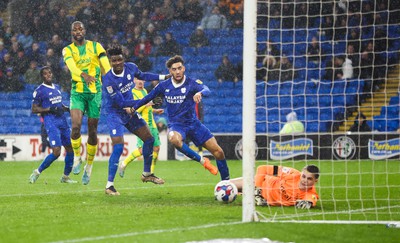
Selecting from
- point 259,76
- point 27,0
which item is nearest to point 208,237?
point 259,76

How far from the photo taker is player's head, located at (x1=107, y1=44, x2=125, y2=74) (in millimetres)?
12465

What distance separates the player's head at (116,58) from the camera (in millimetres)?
12465

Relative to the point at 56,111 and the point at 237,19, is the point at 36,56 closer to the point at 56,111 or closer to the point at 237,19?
the point at 237,19

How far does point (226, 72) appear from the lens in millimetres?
25750

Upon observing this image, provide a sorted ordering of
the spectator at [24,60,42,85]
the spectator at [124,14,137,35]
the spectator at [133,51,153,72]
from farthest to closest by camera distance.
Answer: the spectator at [124,14,137,35] → the spectator at [24,60,42,85] → the spectator at [133,51,153,72]

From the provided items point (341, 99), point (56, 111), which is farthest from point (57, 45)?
point (56, 111)

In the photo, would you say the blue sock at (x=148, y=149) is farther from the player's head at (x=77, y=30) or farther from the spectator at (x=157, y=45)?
the spectator at (x=157, y=45)

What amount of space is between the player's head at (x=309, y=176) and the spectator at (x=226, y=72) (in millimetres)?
15735

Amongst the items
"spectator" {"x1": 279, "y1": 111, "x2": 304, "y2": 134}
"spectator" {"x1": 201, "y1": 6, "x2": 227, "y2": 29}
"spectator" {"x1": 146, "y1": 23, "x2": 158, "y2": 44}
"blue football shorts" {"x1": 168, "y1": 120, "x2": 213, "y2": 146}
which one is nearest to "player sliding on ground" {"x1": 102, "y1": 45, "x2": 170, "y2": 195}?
"blue football shorts" {"x1": 168, "y1": 120, "x2": 213, "y2": 146}

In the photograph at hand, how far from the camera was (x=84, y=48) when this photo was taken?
46.3ft

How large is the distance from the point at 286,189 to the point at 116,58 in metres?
3.91

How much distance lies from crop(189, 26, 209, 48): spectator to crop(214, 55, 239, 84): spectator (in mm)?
1269

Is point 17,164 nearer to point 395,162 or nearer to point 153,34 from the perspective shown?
point 153,34

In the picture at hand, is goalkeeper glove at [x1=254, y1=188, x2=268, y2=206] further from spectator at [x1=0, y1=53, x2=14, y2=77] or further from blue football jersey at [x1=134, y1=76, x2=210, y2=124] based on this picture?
spectator at [x1=0, y1=53, x2=14, y2=77]
